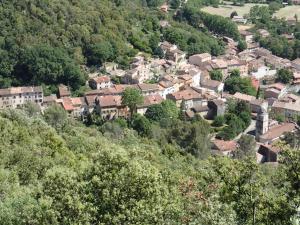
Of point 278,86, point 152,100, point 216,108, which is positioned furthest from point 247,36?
point 152,100

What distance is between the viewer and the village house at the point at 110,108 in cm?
3678

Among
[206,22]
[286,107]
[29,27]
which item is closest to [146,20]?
[206,22]

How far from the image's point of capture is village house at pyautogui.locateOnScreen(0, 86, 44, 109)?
120 feet

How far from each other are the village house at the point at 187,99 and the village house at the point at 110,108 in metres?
4.17

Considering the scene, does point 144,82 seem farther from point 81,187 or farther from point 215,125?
point 81,187

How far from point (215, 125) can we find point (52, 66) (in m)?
12.6

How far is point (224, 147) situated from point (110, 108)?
8785 mm

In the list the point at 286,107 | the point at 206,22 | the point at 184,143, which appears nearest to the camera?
the point at 184,143

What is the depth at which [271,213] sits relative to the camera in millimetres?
9938

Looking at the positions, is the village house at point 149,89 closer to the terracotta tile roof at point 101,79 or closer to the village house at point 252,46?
the terracotta tile roof at point 101,79

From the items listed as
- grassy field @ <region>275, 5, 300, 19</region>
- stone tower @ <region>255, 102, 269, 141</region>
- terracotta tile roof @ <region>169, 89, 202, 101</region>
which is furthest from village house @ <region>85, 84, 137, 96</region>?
grassy field @ <region>275, 5, 300, 19</region>

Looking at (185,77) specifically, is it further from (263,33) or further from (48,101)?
(263,33)

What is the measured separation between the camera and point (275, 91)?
4312cm

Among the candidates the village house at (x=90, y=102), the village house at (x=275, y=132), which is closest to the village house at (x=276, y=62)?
the village house at (x=275, y=132)
